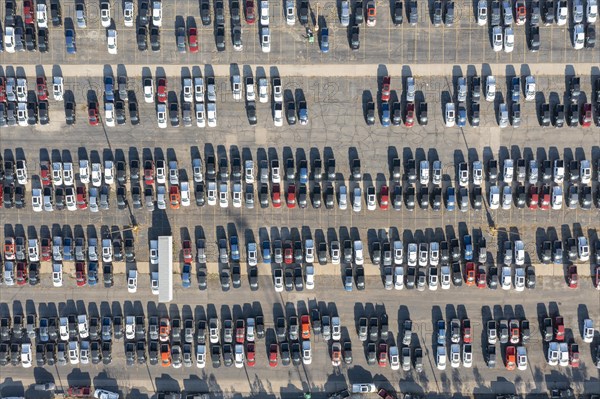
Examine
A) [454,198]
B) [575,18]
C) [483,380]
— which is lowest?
[483,380]

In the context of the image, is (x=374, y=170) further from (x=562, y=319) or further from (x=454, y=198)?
(x=562, y=319)

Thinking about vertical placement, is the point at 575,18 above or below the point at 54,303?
above

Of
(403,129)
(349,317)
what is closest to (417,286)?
(349,317)

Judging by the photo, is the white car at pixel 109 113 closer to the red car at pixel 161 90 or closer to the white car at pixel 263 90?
the red car at pixel 161 90

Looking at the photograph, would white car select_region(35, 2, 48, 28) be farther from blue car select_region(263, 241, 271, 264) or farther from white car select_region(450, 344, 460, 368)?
white car select_region(450, 344, 460, 368)

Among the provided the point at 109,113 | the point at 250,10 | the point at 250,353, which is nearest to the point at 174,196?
the point at 109,113

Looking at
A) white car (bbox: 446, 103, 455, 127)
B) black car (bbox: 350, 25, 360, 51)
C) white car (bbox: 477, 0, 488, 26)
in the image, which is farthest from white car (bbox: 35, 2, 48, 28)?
white car (bbox: 477, 0, 488, 26)

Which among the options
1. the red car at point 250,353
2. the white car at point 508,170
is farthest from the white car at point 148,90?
the white car at point 508,170

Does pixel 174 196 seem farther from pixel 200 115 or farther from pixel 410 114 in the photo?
pixel 410 114
